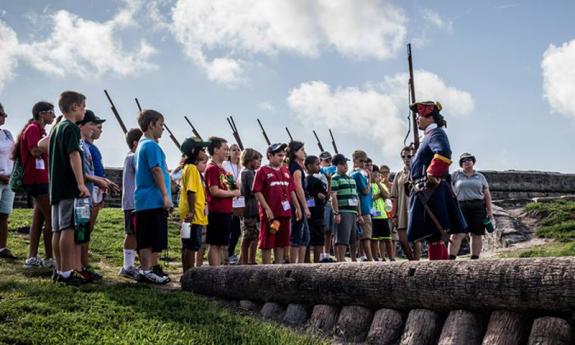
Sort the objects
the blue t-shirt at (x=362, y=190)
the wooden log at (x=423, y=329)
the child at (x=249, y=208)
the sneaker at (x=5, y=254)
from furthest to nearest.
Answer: the blue t-shirt at (x=362, y=190), the child at (x=249, y=208), the sneaker at (x=5, y=254), the wooden log at (x=423, y=329)

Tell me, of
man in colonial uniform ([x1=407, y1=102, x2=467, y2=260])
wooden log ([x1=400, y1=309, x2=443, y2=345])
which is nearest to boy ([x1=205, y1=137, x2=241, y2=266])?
man in colonial uniform ([x1=407, y1=102, x2=467, y2=260])

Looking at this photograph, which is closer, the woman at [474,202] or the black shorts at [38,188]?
the black shorts at [38,188]

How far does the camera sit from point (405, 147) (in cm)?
1005

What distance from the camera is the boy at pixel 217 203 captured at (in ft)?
25.0

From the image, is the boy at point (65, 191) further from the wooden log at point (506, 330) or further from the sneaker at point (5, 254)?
the wooden log at point (506, 330)

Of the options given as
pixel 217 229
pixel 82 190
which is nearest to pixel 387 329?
pixel 82 190

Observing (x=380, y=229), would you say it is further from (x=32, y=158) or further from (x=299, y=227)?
(x=32, y=158)

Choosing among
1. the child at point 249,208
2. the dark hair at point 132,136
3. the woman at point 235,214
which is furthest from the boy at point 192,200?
the woman at point 235,214

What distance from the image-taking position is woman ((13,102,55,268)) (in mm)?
7223

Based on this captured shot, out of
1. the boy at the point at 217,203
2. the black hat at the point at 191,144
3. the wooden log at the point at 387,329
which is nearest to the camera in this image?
the wooden log at the point at 387,329

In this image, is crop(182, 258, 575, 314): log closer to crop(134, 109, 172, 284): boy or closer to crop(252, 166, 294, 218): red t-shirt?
crop(134, 109, 172, 284): boy

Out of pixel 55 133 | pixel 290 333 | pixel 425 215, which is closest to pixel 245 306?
pixel 290 333

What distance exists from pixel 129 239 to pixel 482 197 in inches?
196

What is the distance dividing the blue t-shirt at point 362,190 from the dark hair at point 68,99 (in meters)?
4.86
